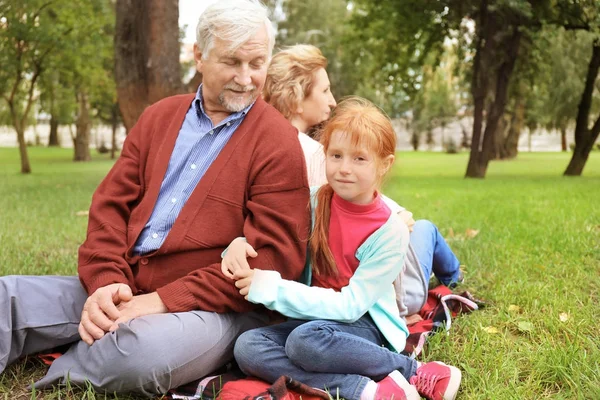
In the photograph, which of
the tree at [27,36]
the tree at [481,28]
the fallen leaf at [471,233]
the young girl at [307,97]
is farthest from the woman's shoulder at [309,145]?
the tree at [27,36]

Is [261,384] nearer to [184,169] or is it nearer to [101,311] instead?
[101,311]

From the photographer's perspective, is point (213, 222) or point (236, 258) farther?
point (213, 222)

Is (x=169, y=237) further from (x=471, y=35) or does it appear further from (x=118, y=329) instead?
(x=471, y=35)

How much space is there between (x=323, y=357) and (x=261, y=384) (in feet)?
0.99

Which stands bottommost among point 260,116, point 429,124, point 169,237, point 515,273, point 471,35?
point 429,124

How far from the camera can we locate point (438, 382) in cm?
271

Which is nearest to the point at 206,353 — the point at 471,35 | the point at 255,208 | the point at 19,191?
the point at 255,208

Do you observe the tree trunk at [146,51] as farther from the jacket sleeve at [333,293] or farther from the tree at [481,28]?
the tree at [481,28]

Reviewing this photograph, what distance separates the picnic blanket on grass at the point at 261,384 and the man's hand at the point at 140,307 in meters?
0.35

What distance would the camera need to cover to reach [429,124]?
56.9 metres

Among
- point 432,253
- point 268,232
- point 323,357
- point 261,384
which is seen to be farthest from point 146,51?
point 323,357

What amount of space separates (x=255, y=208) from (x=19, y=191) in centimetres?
1159

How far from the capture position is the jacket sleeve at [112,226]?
3008 mm

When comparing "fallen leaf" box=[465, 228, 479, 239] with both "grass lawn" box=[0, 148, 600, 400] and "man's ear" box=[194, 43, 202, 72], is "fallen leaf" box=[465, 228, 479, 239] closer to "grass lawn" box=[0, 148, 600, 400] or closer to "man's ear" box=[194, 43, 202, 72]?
"grass lawn" box=[0, 148, 600, 400]
